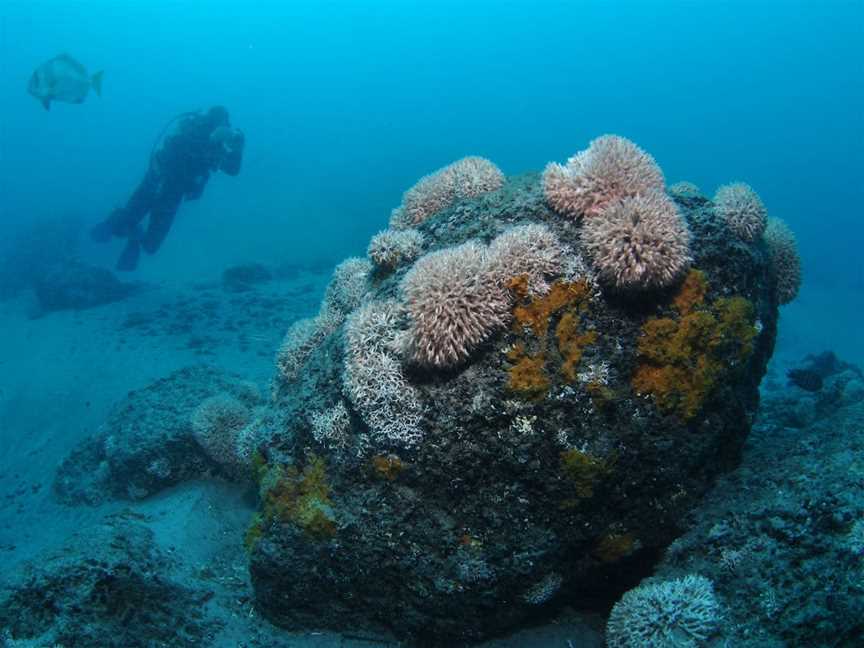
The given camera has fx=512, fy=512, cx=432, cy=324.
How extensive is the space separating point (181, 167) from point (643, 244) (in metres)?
16.8

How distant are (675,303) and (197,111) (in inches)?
681

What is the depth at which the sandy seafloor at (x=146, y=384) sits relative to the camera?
16.3 ft

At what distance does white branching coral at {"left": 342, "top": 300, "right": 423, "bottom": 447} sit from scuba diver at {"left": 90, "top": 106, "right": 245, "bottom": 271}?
14.1 meters

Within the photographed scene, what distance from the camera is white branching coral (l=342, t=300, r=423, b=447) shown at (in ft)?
12.4

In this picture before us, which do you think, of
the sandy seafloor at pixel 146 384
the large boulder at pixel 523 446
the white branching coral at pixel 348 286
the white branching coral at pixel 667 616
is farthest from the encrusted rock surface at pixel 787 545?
the white branching coral at pixel 348 286

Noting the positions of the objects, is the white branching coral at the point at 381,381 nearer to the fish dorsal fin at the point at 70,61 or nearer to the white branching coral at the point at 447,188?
the white branching coral at the point at 447,188

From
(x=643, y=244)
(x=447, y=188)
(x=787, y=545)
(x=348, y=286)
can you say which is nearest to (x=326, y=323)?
(x=348, y=286)

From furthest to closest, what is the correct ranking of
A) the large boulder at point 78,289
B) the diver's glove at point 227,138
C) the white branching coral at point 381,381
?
the large boulder at point 78,289, the diver's glove at point 227,138, the white branching coral at point 381,381

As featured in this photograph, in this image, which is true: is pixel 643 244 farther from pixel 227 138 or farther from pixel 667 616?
pixel 227 138

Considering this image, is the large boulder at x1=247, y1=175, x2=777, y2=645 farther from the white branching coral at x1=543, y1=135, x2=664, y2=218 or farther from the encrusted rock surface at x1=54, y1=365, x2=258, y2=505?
the encrusted rock surface at x1=54, y1=365, x2=258, y2=505

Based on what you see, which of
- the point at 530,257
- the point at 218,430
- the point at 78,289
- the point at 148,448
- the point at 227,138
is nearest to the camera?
the point at 530,257

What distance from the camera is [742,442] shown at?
4383mm

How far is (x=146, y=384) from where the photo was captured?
12.5 metres

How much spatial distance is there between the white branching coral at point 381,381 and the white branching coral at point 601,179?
1.58 meters
